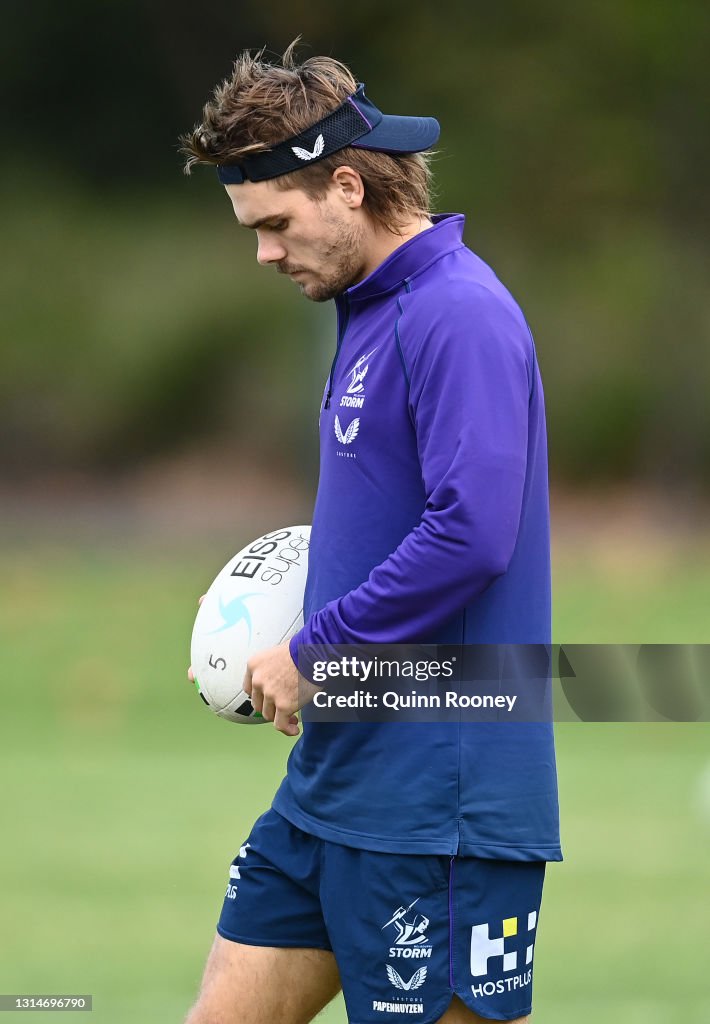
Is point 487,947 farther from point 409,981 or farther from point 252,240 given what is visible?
point 252,240

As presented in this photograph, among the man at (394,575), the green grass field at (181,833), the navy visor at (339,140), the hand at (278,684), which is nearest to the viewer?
the man at (394,575)

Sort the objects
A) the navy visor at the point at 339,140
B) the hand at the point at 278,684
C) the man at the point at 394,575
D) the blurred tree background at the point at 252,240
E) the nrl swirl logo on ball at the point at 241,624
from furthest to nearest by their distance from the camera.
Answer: the blurred tree background at the point at 252,240 → the nrl swirl logo on ball at the point at 241,624 → the navy visor at the point at 339,140 → the hand at the point at 278,684 → the man at the point at 394,575

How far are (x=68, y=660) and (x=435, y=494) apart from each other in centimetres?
825

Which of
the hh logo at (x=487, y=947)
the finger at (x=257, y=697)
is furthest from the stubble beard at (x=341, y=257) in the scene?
the hh logo at (x=487, y=947)

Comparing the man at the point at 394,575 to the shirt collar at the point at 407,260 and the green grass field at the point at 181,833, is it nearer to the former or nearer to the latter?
the shirt collar at the point at 407,260

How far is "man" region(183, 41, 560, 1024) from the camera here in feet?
7.71

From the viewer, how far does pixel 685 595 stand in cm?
1231

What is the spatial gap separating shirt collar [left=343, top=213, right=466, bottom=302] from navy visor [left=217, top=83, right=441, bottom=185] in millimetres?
172

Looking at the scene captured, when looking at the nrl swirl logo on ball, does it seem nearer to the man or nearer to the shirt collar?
the man

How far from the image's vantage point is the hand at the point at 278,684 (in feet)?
8.07

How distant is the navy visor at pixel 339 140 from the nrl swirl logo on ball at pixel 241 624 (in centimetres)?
70

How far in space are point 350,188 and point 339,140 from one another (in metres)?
0.08

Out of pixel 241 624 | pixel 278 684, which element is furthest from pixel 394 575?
pixel 241 624

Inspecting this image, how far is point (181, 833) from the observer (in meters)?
5.91
